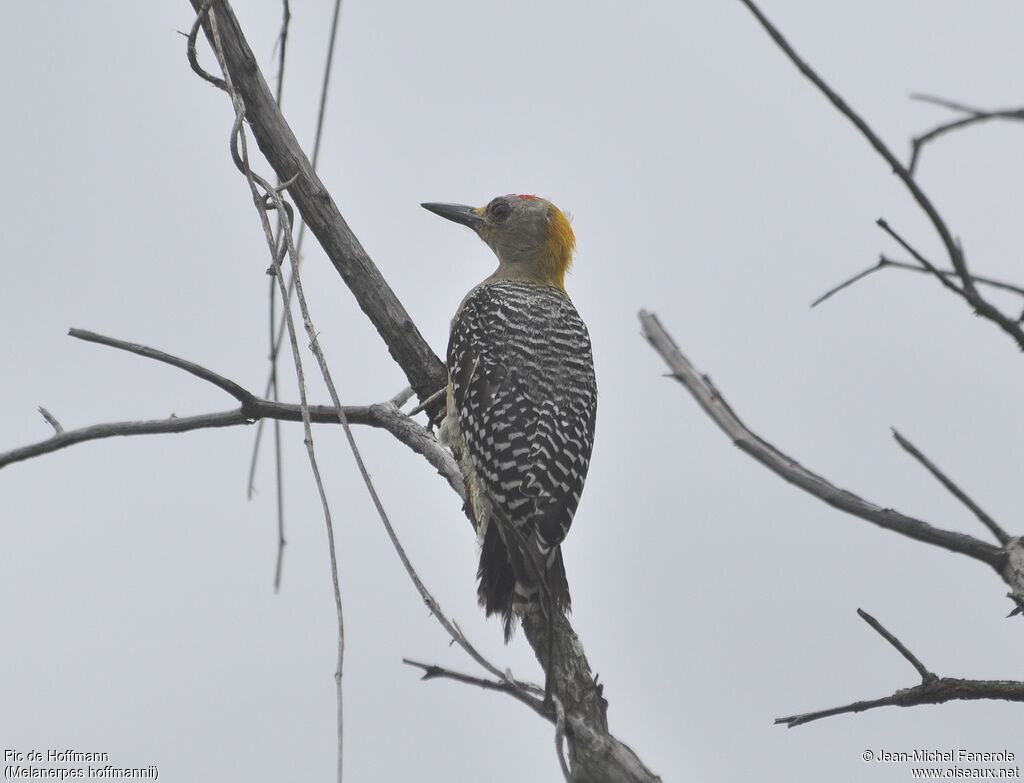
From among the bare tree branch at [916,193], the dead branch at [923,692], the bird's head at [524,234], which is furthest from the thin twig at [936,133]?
the bird's head at [524,234]

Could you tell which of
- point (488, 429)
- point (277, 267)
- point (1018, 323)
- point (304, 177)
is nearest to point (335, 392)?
point (277, 267)

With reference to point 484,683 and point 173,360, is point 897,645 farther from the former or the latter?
point 173,360

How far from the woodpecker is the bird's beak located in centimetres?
88

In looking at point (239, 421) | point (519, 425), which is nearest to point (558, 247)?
point (519, 425)

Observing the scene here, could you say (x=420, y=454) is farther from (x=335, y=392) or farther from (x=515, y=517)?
(x=335, y=392)

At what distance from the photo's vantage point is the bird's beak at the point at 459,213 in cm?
842

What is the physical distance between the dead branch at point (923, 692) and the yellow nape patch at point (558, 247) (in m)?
5.66

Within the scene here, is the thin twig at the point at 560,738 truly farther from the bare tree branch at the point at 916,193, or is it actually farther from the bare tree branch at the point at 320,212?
the bare tree branch at the point at 320,212

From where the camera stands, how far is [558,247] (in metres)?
8.24

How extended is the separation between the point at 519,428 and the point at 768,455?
4125 millimetres

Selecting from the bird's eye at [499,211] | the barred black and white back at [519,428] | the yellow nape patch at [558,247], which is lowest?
the barred black and white back at [519,428]

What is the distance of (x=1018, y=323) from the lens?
203 cm

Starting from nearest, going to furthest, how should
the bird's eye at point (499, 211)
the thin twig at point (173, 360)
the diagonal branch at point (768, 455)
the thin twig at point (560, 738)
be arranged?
1. the diagonal branch at point (768, 455)
2. the thin twig at point (560, 738)
3. the thin twig at point (173, 360)
4. the bird's eye at point (499, 211)

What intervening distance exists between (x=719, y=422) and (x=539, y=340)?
4.82 m
